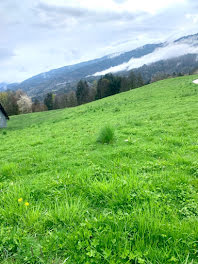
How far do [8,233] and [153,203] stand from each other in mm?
2425

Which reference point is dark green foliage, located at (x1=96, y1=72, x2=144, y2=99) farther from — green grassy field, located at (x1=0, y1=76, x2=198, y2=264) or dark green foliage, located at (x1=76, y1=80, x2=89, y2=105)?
green grassy field, located at (x1=0, y1=76, x2=198, y2=264)

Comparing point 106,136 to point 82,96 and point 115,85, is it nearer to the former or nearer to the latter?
point 115,85

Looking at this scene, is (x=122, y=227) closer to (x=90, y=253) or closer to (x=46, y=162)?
(x=90, y=253)

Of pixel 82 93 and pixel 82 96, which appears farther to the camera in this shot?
pixel 82 93

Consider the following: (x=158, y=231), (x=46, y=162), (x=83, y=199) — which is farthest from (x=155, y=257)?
(x=46, y=162)

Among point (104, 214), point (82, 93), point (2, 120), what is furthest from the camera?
point (82, 93)

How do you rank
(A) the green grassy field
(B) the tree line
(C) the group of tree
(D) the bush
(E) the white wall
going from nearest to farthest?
(A) the green grassy field
(D) the bush
(E) the white wall
(C) the group of tree
(B) the tree line

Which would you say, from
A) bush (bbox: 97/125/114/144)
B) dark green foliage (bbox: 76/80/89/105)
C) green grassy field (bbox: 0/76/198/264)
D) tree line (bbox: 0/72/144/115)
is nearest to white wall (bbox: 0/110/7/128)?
bush (bbox: 97/125/114/144)

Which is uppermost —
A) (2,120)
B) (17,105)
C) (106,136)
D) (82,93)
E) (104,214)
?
(82,93)

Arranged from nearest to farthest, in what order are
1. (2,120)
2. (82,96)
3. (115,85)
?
1. (2,120)
2. (115,85)
3. (82,96)

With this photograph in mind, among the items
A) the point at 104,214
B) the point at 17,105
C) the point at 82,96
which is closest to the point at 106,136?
the point at 104,214

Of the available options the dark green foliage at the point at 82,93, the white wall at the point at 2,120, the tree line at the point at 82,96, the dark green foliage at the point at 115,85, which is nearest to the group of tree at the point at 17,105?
the tree line at the point at 82,96

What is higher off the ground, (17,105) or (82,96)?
(17,105)

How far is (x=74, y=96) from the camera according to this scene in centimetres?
8756
